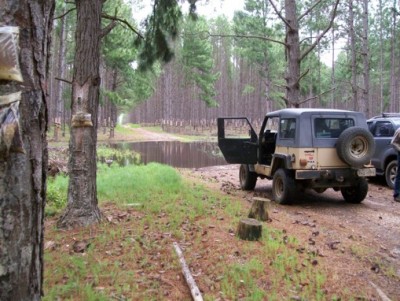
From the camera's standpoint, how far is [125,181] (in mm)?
10930

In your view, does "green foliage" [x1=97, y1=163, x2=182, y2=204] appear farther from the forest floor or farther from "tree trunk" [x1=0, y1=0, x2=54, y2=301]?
"tree trunk" [x1=0, y1=0, x2=54, y2=301]

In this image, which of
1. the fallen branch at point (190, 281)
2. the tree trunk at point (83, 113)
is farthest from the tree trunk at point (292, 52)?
the fallen branch at point (190, 281)

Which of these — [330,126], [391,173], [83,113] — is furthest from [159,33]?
[391,173]

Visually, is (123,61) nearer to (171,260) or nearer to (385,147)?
(385,147)

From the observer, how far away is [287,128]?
941 centimetres

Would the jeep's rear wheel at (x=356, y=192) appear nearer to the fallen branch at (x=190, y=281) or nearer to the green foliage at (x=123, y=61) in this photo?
the fallen branch at (x=190, y=281)

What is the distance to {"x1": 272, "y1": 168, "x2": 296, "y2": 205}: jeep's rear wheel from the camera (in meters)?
8.95

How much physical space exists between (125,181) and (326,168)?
5.42 metres

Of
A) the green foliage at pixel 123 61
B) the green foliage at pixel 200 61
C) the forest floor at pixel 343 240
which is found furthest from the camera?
the green foliage at pixel 200 61

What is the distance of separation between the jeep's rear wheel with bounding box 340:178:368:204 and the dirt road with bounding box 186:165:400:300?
0.19m

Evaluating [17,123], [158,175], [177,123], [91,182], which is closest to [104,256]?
[91,182]

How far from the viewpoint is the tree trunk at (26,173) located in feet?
6.47

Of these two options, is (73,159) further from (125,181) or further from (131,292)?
(125,181)

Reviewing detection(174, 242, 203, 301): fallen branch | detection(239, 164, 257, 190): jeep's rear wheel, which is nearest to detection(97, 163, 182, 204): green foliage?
detection(239, 164, 257, 190): jeep's rear wheel
